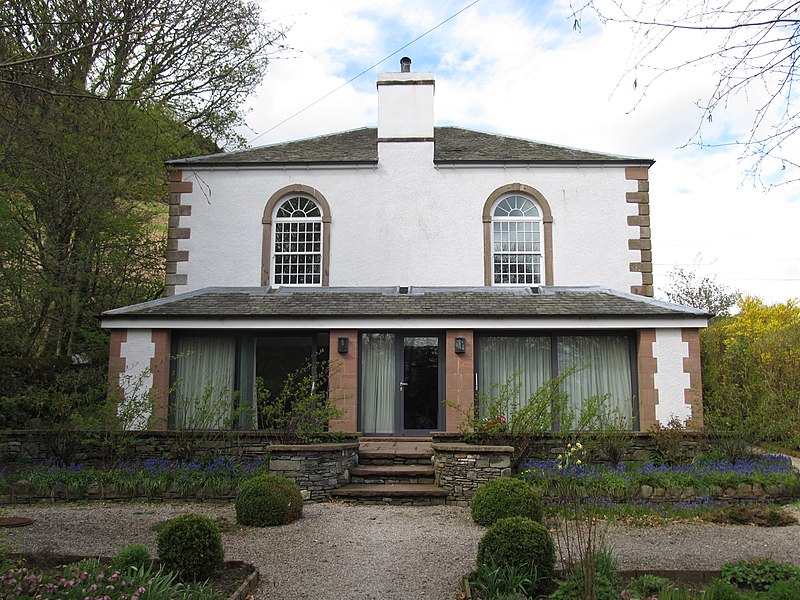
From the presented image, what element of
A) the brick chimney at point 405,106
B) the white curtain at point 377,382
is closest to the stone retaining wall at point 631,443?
the white curtain at point 377,382

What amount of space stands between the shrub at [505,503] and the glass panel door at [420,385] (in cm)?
499

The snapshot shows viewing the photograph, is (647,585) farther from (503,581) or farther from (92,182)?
(92,182)

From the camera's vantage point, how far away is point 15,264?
13.6 m

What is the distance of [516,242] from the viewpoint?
14.2 meters

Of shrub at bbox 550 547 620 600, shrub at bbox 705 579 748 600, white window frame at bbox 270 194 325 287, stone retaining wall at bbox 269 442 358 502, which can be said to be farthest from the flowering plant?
white window frame at bbox 270 194 325 287

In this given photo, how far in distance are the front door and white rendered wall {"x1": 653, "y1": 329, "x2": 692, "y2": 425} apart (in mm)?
4123

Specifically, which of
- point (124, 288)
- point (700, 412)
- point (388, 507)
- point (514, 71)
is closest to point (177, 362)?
point (124, 288)

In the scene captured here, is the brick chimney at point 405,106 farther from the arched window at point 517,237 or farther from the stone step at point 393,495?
the stone step at point 393,495

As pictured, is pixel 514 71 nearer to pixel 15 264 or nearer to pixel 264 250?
pixel 264 250

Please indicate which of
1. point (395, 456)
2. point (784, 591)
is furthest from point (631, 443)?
point (784, 591)

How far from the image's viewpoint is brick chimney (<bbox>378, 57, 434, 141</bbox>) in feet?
47.7

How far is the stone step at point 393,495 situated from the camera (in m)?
9.28

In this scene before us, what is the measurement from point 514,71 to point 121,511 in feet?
24.1

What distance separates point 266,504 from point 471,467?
2.91 meters
